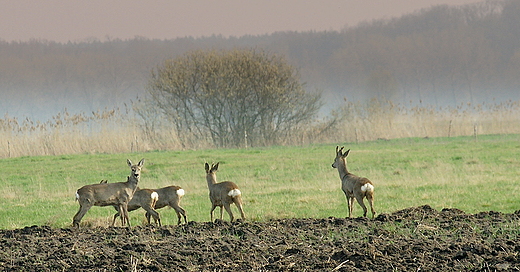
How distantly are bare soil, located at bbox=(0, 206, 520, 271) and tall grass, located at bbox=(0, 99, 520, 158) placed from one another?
23.1 metres

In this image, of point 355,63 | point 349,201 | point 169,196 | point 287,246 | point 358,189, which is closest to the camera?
point 287,246

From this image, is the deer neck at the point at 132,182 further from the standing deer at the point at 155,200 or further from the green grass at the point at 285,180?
the green grass at the point at 285,180

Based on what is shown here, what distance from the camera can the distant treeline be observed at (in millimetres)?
84375

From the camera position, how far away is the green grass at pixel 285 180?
46.5ft

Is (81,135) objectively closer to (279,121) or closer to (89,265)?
(279,121)

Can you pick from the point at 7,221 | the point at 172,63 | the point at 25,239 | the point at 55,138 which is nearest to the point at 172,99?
the point at 172,63

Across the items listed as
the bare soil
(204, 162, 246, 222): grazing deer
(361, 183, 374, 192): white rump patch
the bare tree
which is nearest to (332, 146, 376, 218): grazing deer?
(361, 183, 374, 192): white rump patch

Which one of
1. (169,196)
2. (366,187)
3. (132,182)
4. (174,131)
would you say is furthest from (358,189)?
(174,131)

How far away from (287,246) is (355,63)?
89.8 metres

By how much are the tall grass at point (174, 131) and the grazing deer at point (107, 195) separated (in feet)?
68.8

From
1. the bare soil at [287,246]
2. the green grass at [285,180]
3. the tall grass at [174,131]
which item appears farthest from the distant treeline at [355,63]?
the bare soil at [287,246]

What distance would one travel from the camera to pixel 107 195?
1230cm

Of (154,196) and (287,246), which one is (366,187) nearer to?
(287,246)

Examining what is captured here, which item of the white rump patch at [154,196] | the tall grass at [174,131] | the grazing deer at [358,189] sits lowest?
the grazing deer at [358,189]
